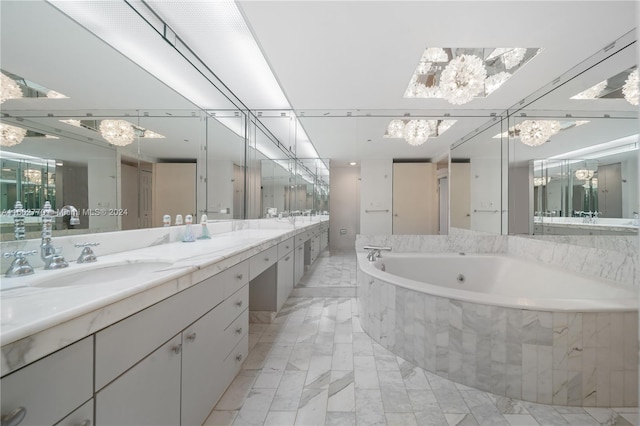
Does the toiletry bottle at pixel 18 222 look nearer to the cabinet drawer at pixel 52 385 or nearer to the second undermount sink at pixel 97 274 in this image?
the second undermount sink at pixel 97 274

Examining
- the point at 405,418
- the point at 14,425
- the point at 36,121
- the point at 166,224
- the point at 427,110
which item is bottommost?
the point at 405,418

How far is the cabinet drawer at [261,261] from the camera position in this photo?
1.73 meters

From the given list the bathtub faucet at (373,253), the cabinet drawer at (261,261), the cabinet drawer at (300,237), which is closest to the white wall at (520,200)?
the bathtub faucet at (373,253)

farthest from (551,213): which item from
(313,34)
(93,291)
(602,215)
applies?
(93,291)

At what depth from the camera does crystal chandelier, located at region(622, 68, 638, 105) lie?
5.65 ft

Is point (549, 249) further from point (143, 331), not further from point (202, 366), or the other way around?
point (143, 331)

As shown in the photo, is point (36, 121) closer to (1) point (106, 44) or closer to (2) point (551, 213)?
(1) point (106, 44)

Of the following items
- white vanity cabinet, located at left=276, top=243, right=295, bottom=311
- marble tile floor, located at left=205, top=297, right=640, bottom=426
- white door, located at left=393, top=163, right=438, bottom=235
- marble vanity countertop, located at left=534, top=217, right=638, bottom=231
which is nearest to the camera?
marble tile floor, located at left=205, top=297, right=640, bottom=426

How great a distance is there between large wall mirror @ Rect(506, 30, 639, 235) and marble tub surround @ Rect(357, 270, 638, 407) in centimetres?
93

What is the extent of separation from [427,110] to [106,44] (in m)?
2.90

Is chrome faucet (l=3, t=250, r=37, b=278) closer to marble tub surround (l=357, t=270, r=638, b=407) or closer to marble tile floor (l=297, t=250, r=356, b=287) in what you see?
marble tub surround (l=357, t=270, r=638, b=407)

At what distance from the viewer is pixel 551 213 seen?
2.41m

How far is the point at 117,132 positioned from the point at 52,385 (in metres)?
1.36

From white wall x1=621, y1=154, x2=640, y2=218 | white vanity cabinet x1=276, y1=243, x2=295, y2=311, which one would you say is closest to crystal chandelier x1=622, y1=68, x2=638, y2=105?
white wall x1=621, y1=154, x2=640, y2=218
